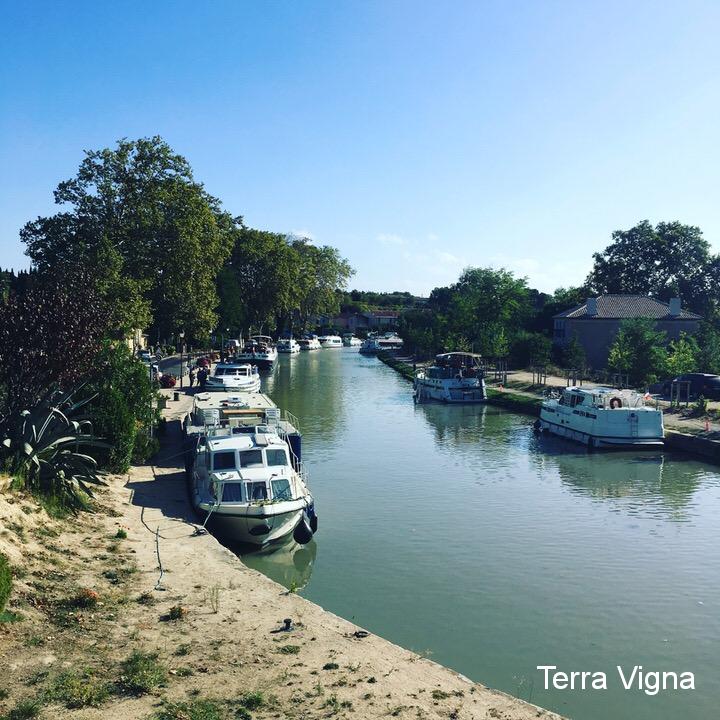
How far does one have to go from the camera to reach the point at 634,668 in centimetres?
1619

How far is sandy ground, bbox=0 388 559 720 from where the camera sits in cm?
1183

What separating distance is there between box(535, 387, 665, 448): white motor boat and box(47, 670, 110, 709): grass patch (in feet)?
112

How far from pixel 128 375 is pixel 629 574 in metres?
20.2

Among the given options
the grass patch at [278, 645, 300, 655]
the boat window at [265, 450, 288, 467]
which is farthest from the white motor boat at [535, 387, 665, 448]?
the grass patch at [278, 645, 300, 655]

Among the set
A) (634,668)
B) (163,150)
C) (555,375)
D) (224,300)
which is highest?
(163,150)

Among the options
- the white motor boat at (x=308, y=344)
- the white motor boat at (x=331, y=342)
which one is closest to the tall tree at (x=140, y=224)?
the white motor boat at (x=308, y=344)

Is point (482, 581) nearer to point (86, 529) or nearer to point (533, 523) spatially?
point (533, 523)

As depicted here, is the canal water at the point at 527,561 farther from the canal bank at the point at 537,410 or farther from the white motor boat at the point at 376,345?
the white motor boat at the point at 376,345

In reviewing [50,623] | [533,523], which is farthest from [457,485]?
[50,623]

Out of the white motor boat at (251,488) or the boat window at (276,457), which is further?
the boat window at (276,457)

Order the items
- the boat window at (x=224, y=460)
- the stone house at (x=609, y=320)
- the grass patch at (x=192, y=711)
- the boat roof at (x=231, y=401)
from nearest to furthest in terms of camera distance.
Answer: the grass patch at (x=192, y=711) → the boat window at (x=224, y=460) → the boat roof at (x=231, y=401) → the stone house at (x=609, y=320)

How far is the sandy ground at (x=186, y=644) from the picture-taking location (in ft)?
38.8

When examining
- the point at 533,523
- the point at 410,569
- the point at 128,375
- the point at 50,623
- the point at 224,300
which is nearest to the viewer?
the point at 50,623

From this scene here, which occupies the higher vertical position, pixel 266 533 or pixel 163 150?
pixel 163 150
